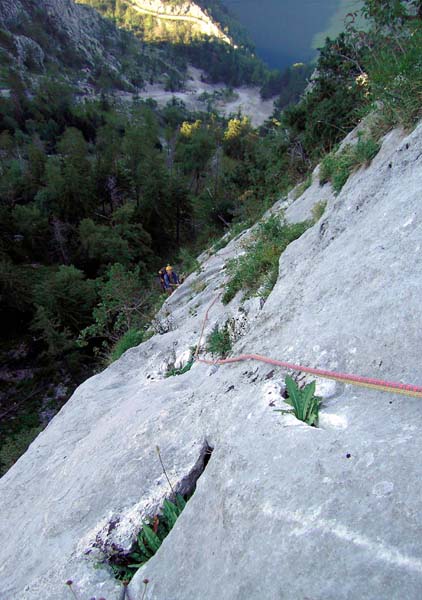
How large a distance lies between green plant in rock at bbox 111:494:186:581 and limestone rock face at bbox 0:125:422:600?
4.1 inches

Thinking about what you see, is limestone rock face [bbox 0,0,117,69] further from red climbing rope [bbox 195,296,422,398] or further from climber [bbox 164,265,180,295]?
red climbing rope [bbox 195,296,422,398]

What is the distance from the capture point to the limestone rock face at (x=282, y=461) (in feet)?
6.57

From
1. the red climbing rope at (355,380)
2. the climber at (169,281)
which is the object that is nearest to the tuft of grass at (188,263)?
the climber at (169,281)

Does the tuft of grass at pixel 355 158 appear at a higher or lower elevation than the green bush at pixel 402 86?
lower

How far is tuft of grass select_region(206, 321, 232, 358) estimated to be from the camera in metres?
5.64

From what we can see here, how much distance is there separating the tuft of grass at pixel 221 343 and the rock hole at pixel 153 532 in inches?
88.4

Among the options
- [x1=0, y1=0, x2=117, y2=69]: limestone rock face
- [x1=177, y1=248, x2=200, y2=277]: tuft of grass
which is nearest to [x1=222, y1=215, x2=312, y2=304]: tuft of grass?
[x1=177, y1=248, x2=200, y2=277]: tuft of grass

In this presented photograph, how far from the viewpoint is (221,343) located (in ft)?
19.0

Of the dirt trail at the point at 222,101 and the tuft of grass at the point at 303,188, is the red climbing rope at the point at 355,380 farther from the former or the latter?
the dirt trail at the point at 222,101

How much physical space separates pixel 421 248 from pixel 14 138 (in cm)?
7931

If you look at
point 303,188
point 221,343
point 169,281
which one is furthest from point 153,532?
point 169,281

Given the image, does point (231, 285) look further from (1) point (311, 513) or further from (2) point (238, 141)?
(2) point (238, 141)

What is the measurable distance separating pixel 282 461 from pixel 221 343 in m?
3.19

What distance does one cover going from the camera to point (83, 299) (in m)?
31.0
